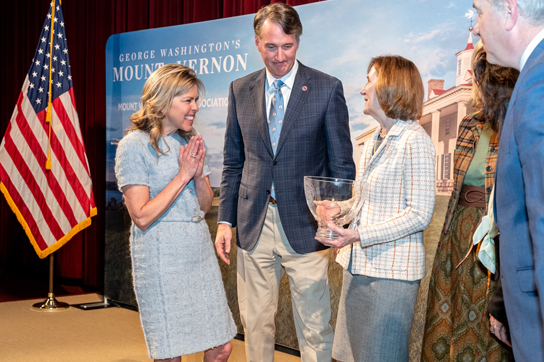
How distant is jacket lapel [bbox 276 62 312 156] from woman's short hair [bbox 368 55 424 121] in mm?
497

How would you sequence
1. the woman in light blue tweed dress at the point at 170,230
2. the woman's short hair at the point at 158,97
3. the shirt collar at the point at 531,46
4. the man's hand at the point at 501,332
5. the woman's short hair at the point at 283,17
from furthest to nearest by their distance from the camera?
the woman's short hair at the point at 283,17 < the woman's short hair at the point at 158,97 < the woman in light blue tweed dress at the point at 170,230 < the man's hand at the point at 501,332 < the shirt collar at the point at 531,46

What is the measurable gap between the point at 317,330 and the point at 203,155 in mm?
882

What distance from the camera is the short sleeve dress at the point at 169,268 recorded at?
6.71ft

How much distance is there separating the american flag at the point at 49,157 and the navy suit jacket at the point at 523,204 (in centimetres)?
397

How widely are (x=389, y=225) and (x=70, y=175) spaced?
3.45 metres

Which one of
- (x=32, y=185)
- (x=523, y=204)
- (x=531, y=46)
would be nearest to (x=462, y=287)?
(x=523, y=204)

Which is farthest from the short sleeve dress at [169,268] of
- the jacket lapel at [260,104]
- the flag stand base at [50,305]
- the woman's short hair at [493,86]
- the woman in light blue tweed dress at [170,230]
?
the flag stand base at [50,305]

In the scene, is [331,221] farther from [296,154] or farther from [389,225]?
[296,154]

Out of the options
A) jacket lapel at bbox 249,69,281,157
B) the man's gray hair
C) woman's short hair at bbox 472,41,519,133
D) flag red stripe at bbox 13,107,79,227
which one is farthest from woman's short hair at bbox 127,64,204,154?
flag red stripe at bbox 13,107,79,227

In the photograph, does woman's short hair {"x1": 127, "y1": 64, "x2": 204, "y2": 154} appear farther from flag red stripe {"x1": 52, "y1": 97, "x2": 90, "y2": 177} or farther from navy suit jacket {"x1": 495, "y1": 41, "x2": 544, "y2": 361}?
flag red stripe {"x1": 52, "y1": 97, "x2": 90, "y2": 177}

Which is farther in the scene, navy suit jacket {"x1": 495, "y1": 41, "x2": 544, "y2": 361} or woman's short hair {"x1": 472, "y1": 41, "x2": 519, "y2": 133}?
woman's short hair {"x1": 472, "y1": 41, "x2": 519, "y2": 133}

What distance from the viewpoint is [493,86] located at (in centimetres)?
182

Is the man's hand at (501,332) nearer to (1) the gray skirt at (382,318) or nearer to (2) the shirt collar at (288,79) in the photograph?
(1) the gray skirt at (382,318)

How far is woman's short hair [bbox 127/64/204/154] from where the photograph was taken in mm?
2145
